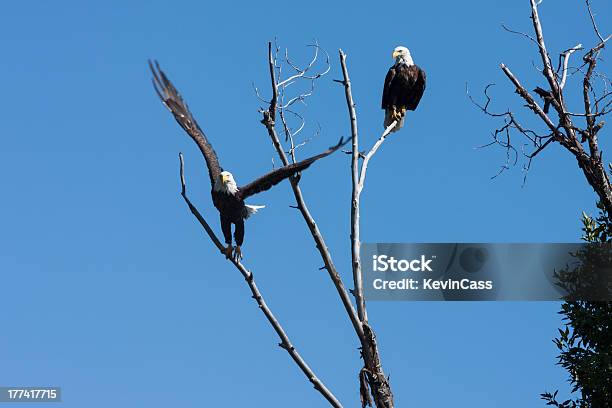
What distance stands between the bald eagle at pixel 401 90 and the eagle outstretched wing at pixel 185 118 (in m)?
2.37

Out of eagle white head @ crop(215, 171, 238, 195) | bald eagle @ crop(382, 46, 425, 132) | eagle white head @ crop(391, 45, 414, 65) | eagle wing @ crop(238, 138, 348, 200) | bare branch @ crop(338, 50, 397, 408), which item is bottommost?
bare branch @ crop(338, 50, 397, 408)

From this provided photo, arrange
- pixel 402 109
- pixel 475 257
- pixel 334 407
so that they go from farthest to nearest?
pixel 402 109, pixel 475 257, pixel 334 407

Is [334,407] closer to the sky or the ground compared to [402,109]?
closer to the ground

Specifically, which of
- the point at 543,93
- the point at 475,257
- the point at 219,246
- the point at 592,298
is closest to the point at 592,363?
the point at 592,298

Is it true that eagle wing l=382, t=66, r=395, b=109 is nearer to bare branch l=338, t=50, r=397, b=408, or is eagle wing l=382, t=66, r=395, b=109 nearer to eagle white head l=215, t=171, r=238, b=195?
eagle white head l=215, t=171, r=238, b=195

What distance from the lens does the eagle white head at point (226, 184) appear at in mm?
7250

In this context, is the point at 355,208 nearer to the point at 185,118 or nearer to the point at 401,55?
the point at 185,118

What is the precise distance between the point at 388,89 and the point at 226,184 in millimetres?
2832

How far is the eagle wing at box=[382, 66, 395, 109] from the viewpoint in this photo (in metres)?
9.50

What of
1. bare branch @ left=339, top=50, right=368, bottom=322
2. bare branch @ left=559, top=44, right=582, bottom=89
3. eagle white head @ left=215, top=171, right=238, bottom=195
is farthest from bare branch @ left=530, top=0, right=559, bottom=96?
eagle white head @ left=215, top=171, right=238, bottom=195

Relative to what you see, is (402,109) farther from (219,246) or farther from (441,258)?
(219,246)

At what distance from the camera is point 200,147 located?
7.63m

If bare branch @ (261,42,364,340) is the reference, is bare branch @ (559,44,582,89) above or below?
above

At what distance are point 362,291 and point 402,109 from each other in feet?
12.3
